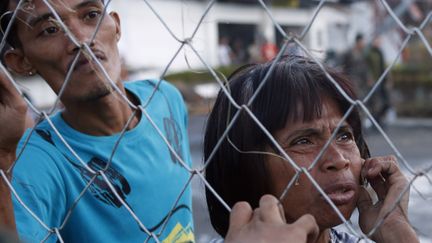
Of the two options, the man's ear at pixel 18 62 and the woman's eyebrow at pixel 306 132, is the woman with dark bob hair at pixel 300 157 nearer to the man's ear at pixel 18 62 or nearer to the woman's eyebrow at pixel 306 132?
the woman's eyebrow at pixel 306 132

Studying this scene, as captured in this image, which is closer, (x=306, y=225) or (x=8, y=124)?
(x=306, y=225)

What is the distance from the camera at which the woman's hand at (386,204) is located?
3.92 feet

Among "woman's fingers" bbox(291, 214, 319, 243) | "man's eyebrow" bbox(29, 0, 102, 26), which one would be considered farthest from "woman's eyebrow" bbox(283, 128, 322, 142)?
"man's eyebrow" bbox(29, 0, 102, 26)

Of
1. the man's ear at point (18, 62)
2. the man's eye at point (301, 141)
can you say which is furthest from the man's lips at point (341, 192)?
the man's ear at point (18, 62)

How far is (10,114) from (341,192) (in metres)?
0.79

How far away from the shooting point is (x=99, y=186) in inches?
68.9

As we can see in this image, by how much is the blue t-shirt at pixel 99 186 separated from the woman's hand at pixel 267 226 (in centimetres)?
44

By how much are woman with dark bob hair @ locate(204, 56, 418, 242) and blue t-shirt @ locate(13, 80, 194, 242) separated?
0.82 feet

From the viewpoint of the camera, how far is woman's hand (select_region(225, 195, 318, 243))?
3.57ft

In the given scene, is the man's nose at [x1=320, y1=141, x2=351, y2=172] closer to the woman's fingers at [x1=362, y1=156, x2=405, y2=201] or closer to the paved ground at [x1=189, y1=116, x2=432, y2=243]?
the woman's fingers at [x1=362, y1=156, x2=405, y2=201]

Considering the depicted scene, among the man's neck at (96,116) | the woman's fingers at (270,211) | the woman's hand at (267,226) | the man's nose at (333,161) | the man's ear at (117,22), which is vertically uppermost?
the man's ear at (117,22)

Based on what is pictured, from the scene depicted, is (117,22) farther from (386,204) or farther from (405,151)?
(405,151)

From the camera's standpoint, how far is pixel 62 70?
70.1 inches

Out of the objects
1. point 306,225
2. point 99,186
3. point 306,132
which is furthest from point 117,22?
point 306,225
